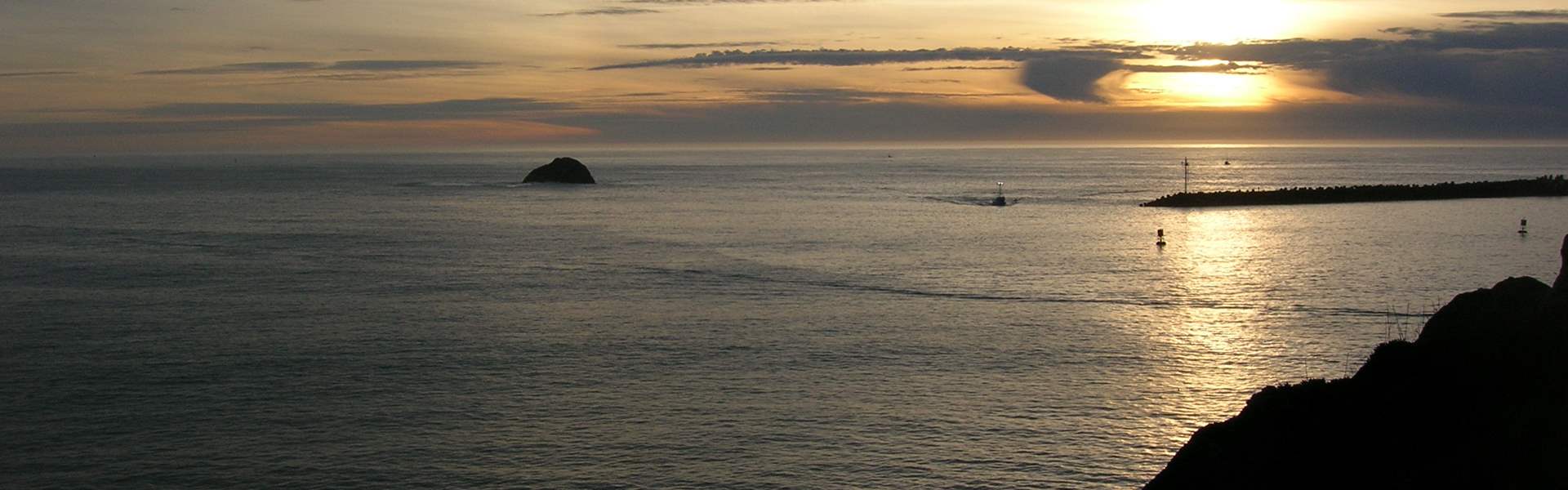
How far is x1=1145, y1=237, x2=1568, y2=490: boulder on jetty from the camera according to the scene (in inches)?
770

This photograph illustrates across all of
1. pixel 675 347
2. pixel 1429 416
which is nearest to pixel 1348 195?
pixel 675 347

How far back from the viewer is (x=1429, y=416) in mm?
20828

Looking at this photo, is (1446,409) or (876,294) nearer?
(1446,409)

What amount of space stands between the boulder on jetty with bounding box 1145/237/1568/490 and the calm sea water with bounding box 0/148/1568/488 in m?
8.57

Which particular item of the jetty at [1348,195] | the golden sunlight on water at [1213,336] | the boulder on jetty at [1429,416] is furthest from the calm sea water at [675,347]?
the jetty at [1348,195]

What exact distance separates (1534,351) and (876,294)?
41997mm

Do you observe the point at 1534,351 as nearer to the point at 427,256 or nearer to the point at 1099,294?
the point at 1099,294

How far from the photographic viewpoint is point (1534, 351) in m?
20.7

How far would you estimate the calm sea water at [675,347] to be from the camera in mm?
31562

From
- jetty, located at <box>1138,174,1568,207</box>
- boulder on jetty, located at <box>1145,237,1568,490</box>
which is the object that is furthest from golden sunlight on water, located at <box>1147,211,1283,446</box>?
jetty, located at <box>1138,174,1568,207</box>

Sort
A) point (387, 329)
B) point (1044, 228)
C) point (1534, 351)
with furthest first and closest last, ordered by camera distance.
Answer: point (1044, 228)
point (387, 329)
point (1534, 351)

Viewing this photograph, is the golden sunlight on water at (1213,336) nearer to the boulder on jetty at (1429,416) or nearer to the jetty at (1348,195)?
the boulder on jetty at (1429,416)

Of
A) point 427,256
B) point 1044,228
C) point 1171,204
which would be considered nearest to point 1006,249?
point 1044,228

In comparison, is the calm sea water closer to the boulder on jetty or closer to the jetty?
the boulder on jetty
